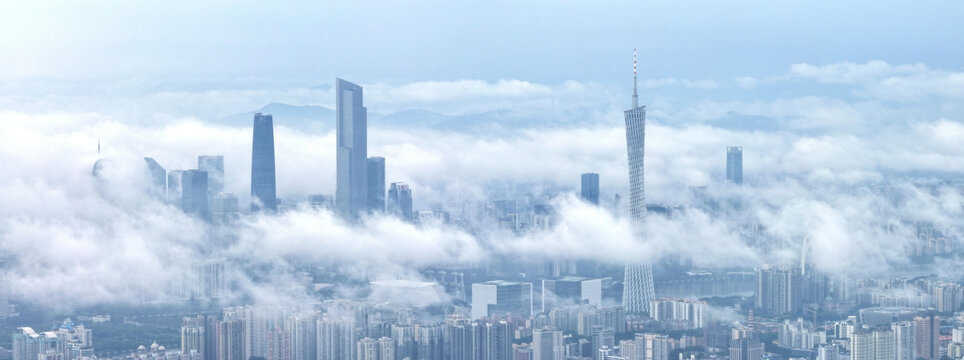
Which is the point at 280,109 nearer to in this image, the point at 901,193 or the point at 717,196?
the point at 717,196

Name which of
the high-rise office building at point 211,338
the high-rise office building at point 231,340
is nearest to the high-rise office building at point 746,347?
the high-rise office building at point 231,340

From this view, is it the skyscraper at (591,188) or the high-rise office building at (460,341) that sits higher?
the skyscraper at (591,188)

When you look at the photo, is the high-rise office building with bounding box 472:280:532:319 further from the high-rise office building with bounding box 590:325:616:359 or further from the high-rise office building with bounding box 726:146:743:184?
the high-rise office building with bounding box 726:146:743:184

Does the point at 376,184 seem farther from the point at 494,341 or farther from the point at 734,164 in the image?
the point at 494,341

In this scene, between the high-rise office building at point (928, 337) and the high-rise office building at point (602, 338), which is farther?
the high-rise office building at point (602, 338)

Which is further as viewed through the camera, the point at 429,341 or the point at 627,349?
the point at 627,349

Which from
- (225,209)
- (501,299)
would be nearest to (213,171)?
(225,209)

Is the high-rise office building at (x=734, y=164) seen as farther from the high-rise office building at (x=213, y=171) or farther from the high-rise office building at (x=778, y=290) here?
the high-rise office building at (x=213, y=171)
